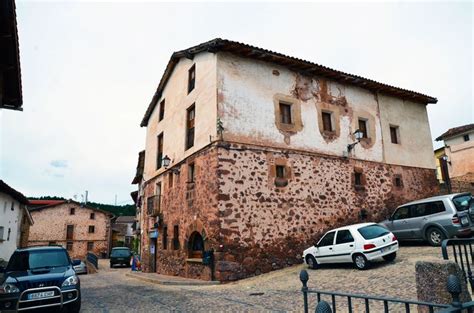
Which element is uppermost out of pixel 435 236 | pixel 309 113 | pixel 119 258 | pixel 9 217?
pixel 309 113

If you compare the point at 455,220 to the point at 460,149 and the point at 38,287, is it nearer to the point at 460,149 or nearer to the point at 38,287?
the point at 38,287

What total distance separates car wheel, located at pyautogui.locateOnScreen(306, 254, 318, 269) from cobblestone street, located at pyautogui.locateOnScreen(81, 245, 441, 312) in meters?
0.30

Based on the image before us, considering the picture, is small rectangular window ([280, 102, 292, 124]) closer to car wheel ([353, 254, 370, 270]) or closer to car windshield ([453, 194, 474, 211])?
car wheel ([353, 254, 370, 270])

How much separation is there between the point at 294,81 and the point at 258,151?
158 inches

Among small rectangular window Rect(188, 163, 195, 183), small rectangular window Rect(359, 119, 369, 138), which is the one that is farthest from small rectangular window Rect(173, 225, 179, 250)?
small rectangular window Rect(359, 119, 369, 138)

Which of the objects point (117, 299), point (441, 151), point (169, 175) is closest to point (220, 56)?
point (169, 175)

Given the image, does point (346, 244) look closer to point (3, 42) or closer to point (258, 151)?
point (258, 151)

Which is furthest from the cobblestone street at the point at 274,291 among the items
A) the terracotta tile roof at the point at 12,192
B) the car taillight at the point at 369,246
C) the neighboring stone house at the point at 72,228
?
the neighboring stone house at the point at 72,228

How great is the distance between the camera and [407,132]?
1797 centimetres

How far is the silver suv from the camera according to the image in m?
10.6

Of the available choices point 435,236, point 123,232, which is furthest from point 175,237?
point 123,232

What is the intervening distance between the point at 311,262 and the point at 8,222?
2320 cm

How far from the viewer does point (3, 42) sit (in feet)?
24.5

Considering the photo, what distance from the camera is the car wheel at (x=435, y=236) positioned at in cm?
1114
